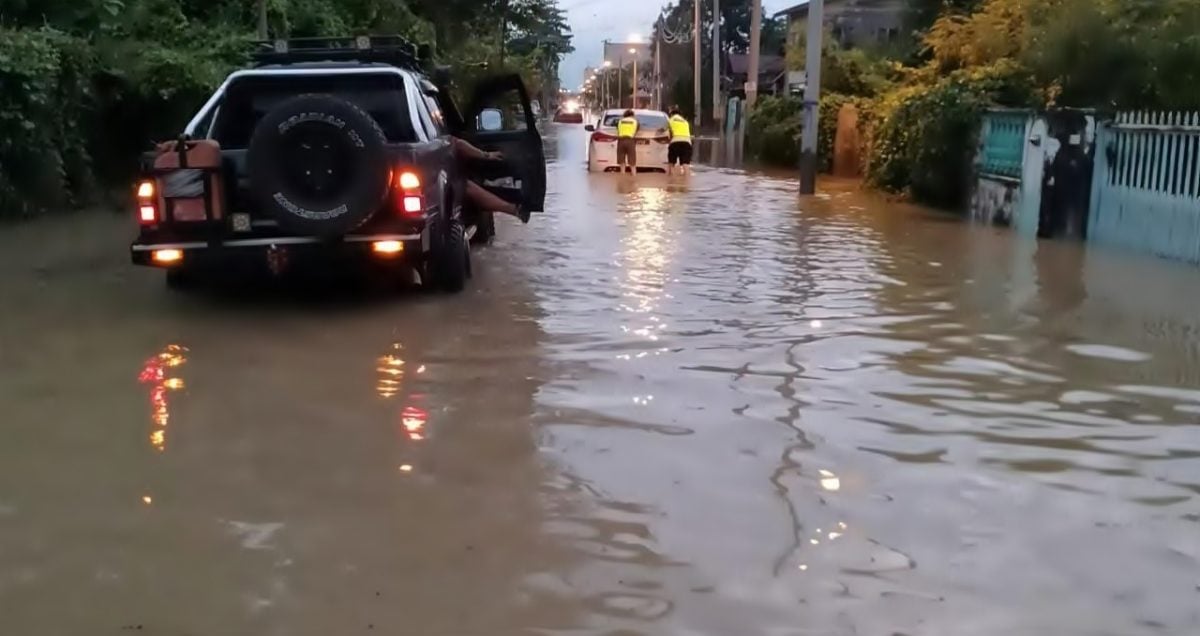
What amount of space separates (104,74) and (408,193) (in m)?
10.2

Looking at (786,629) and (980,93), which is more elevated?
(980,93)

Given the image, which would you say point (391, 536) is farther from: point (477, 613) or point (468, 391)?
point (468, 391)

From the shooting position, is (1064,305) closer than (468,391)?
No

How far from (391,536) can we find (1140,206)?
1044 centimetres

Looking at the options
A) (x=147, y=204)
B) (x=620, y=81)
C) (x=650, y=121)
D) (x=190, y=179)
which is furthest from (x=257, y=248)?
(x=620, y=81)

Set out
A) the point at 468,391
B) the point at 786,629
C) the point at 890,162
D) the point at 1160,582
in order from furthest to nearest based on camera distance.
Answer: the point at 890,162 → the point at 468,391 → the point at 1160,582 → the point at 786,629

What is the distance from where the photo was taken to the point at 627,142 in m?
26.7

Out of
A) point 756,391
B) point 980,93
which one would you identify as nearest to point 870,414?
point 756,391

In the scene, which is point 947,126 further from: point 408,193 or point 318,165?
point 318,165

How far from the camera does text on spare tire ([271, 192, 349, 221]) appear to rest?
8.50m

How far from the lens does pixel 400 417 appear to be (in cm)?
651

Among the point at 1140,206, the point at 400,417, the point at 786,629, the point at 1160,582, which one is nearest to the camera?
the point at 786,629

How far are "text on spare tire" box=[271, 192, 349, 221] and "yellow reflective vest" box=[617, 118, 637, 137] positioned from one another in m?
18.5

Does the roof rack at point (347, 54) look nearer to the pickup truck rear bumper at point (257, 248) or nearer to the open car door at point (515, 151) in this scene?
the open car door at point (515, 151)
